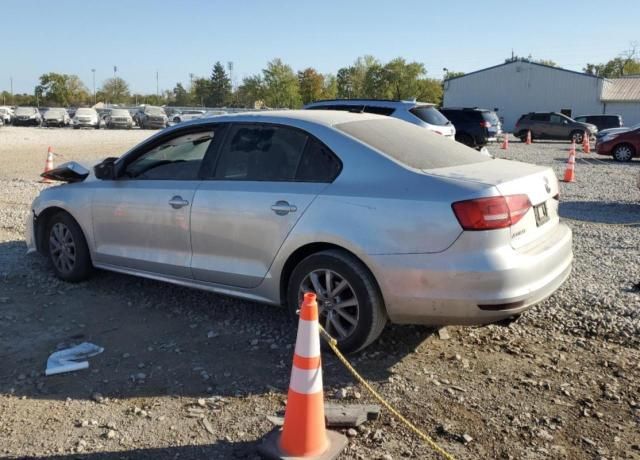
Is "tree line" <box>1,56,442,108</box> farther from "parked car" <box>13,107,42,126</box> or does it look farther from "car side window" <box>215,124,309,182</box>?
"car side window" <box>215,124,309,182</box>

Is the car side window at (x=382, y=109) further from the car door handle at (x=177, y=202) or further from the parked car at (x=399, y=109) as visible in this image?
the car door handle at (x=177, y=202)

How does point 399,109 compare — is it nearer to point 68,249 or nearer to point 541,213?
point 68,249

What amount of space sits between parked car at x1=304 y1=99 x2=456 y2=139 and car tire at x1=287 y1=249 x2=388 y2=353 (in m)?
9.62

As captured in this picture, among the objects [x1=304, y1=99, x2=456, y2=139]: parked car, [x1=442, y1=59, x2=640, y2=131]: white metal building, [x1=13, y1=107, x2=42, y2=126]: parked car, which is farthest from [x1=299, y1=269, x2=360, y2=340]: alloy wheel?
[x1=442, y1=59, x2=640, y2=131]: white metal building

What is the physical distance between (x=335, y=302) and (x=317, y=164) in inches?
38.4

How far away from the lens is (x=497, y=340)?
4680 mm

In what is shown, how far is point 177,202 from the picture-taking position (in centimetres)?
493

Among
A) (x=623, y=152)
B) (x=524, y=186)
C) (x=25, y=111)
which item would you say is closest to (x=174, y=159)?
(x=524, y=186)

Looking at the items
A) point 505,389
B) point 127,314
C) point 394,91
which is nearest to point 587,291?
point 505,389

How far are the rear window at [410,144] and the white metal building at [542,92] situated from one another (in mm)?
55546

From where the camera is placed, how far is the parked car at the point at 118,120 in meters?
46.9

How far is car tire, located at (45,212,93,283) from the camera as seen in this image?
575 cm

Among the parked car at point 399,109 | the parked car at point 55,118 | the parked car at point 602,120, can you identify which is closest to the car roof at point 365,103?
the parked car at point 399,109

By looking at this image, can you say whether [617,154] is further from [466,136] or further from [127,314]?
[127,314]
